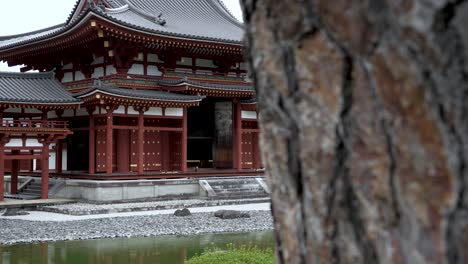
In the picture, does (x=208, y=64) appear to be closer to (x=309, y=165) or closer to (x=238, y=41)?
(x=238, y=41)

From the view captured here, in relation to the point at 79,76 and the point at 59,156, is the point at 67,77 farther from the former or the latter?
the point at 59,156

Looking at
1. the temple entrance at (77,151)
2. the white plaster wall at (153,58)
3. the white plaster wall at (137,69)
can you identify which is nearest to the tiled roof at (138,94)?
the white plaster wall at (137,69)

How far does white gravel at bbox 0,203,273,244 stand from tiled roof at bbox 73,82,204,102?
428 centimetres

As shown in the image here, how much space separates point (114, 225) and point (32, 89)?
309 inches

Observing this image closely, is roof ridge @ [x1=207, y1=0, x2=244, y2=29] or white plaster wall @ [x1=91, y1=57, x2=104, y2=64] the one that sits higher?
roof ridge @ [x1=207, y1=0, x2=244, y2=29]

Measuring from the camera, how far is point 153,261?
11.1 meters

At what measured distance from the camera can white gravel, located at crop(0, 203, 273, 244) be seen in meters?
14.1

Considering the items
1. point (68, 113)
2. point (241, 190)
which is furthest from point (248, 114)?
point (68, 113)

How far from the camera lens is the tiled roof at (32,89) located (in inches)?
779

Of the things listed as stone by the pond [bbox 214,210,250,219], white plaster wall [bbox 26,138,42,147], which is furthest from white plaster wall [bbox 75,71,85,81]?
stone by the pond [bbox 214,210,250,219]

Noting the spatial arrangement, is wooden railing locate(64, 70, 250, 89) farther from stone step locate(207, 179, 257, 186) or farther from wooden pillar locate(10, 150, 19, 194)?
stone step locate(207, 179, 257, 186)

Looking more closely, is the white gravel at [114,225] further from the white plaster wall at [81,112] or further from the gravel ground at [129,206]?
the white plaster wall at [81,112]

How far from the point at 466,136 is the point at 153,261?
1064cm

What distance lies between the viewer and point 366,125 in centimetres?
100
